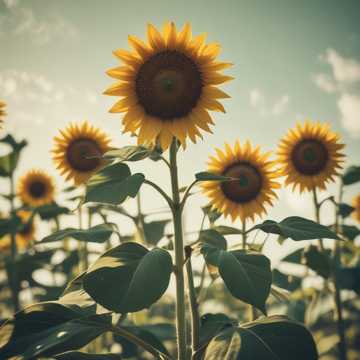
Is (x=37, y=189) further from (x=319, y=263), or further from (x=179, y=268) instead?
(x=179, y=268)

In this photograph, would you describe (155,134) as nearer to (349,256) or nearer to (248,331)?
(248,331)

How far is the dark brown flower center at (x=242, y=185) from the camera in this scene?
3406mm

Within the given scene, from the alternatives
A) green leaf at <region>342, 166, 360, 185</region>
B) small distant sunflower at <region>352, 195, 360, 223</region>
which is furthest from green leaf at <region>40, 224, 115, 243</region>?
small distant sunflower at <region>352, 195, 360, 223</region>

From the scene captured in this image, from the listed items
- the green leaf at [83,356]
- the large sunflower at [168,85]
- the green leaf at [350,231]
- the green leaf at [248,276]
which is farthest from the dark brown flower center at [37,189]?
Result: the green leaf at [248,276]

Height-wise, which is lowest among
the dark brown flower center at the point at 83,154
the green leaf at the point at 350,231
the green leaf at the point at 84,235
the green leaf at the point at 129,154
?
the green leaf at the point at 350,231

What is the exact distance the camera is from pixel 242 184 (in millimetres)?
3387

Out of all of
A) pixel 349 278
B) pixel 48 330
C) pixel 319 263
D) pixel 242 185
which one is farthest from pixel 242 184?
pixel 48 330

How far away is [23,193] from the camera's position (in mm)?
6566

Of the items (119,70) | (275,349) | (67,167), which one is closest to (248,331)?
(275,349)

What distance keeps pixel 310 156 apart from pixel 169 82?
207cm

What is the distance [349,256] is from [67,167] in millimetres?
3157

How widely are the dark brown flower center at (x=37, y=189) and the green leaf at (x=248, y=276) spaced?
212 inches

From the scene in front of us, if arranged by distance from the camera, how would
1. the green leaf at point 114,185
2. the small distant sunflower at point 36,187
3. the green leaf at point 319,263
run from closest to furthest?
the green leaf at point 114,185 → the green leaf at point 319,263 → the small distant sunflower at point 36,187

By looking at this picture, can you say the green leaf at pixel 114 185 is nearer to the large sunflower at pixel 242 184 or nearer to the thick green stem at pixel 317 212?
the large sunflower at pixel 242 184
